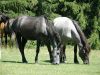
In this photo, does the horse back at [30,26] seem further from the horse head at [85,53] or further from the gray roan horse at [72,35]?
the horse head at [85,53]

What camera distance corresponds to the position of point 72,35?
19.6m

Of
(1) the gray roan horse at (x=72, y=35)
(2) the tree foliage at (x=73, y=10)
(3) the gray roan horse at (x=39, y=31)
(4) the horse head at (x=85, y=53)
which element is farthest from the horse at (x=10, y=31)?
(2) the tree foliage at (x=73, y=10)

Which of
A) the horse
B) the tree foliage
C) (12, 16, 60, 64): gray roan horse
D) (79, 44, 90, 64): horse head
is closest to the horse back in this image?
(12, 16, 60, 64): gray roan horse

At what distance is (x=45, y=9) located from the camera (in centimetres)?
3425

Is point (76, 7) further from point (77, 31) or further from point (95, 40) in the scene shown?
point (77, 31)

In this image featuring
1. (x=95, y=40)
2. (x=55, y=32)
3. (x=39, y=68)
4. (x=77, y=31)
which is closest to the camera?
(x=39, y=68)

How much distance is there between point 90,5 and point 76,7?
3.95 ft

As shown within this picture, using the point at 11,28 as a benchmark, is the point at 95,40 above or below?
below

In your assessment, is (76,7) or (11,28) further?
(76,7)

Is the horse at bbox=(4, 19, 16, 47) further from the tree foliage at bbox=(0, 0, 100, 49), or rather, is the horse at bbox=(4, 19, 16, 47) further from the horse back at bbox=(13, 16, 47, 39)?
the tree foliage at bbox=(0, 0, 100, 49)

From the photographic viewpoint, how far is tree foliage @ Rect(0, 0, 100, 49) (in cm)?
3306

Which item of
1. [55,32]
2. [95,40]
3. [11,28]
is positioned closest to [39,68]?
[55,32]

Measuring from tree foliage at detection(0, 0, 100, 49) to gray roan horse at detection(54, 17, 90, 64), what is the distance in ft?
42.0

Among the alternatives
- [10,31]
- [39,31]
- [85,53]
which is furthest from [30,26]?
[85,53]
